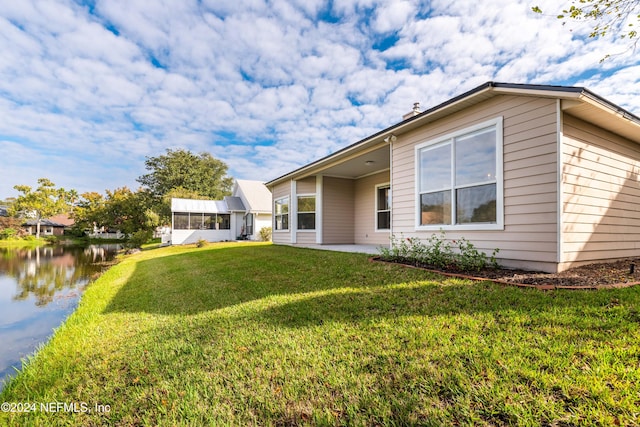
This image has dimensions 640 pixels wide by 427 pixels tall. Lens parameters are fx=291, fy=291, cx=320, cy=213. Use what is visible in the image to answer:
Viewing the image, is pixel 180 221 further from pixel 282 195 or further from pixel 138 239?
pixel 282 195

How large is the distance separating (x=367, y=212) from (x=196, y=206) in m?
15.5

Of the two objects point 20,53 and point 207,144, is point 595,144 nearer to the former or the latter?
point 20,53

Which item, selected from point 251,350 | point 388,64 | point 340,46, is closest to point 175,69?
point 340,46

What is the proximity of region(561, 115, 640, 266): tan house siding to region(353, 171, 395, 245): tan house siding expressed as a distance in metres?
5.65

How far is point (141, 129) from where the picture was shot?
28.2m

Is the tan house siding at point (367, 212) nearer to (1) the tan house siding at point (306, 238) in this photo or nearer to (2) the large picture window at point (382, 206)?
(2) the large picture window at point (382, 206)

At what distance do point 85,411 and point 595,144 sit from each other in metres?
7.51

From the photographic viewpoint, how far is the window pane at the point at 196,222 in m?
21.6

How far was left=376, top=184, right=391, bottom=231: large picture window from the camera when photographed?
10232mm

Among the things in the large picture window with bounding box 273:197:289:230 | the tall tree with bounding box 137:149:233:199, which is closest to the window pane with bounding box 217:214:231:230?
the large picture window with bounding box 273:197:289:230

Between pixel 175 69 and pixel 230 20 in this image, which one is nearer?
pixel 230 20

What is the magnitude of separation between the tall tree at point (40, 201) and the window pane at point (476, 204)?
44808 millimetres

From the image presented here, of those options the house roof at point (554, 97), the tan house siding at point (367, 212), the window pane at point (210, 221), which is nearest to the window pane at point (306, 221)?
the tan house siding at point (367, 212)

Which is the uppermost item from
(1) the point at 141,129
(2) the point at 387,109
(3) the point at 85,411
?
(1) the point at 141,129
